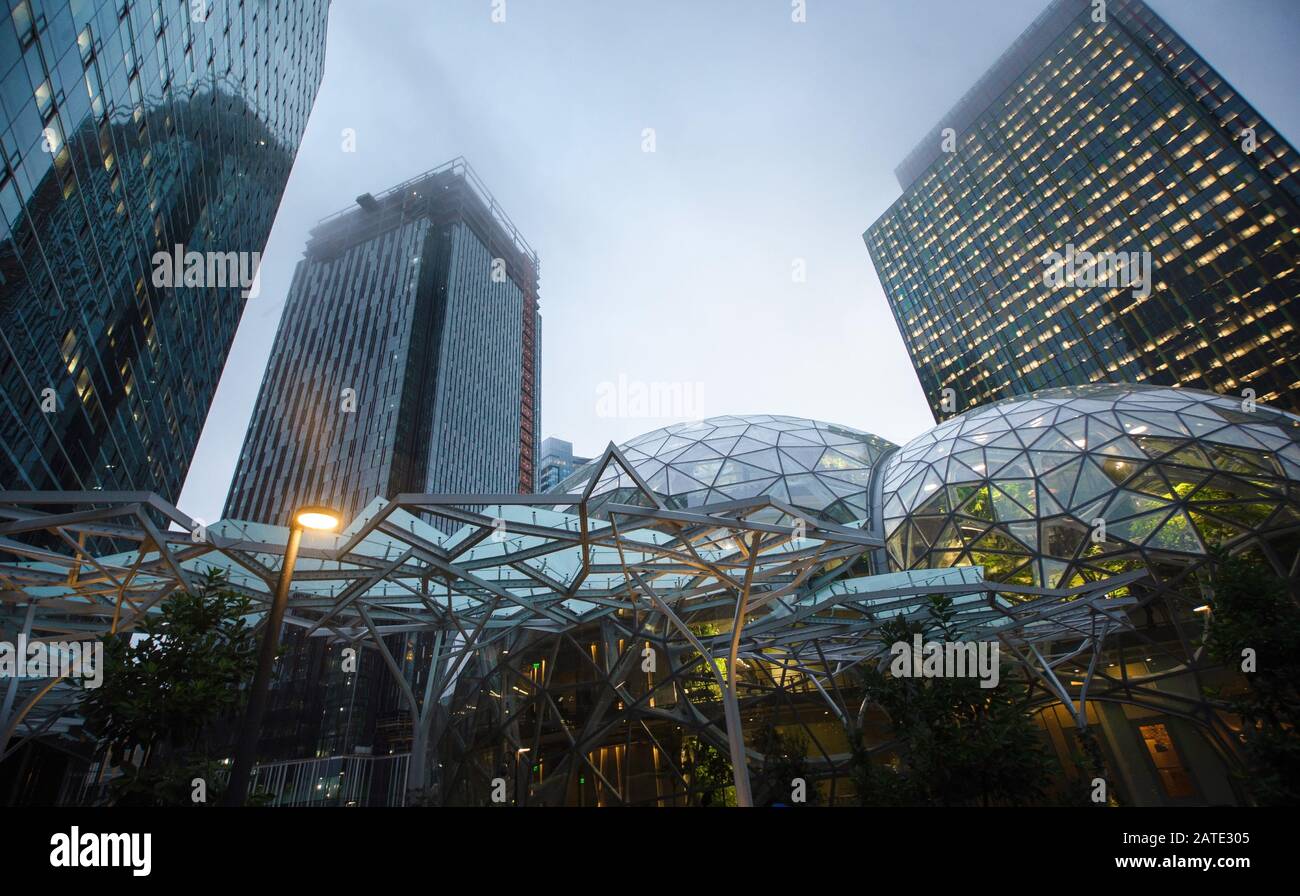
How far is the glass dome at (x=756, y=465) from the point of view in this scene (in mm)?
31969

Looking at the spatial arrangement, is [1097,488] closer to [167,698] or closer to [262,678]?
[262,678]

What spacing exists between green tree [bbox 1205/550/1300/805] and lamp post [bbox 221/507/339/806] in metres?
15.9

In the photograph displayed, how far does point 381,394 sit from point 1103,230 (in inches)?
4296

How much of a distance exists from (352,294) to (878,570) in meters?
100

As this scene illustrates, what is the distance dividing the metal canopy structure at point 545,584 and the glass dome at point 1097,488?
2286 mm

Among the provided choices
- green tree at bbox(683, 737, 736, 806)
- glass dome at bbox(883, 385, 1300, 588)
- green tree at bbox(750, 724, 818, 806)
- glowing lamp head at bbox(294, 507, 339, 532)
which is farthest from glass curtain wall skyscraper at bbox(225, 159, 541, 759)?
glowing lamp head at bbox(294, 507, 339, 532)

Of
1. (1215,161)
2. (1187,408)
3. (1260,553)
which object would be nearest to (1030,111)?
(1215,161)

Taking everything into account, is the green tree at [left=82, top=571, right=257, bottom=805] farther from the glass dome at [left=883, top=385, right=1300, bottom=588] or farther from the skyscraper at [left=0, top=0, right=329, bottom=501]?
the glass dome at [left=883, top=385, right=1300, bottom=588]

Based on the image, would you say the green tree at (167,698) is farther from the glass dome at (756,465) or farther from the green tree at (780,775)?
the glass dome at (756,465)

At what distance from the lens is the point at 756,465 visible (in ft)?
110

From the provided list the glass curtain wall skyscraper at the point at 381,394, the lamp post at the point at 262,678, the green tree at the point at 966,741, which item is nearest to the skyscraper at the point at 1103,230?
the green tree at the point at 966,741

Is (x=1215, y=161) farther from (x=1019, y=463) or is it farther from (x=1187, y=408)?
(x=1019, y=463)

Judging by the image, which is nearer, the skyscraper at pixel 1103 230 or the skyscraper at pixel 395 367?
the skyscraper at pixel 1103 230

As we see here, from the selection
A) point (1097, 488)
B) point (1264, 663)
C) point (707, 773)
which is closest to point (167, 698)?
point (1264, 663)
